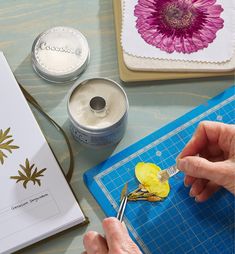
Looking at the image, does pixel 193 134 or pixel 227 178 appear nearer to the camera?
pixel 227 178

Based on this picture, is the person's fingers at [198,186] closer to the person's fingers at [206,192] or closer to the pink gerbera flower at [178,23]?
the person's fingers at [206,192]

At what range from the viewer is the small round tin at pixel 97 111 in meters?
0.78

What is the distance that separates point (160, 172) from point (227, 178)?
0.14 meters

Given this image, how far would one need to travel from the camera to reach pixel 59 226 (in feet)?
2.56

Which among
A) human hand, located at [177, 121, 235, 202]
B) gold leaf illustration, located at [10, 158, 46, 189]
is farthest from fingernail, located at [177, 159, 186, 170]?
gold leaf illustration, located at [10, 158, 46, 189]

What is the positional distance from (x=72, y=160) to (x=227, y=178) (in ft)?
0.87

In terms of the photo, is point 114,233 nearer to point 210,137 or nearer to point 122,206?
point 122,206

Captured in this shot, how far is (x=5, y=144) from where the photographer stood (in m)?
0.83

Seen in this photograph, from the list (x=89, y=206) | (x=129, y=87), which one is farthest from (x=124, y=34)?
(x=89, y=206)

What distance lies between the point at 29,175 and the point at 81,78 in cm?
21

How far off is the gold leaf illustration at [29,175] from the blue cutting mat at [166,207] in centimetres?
8

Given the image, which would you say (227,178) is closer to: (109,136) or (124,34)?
(109,136)

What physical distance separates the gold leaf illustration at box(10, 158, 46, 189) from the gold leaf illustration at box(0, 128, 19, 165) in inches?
1.4

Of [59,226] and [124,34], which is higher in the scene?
[124,34]
